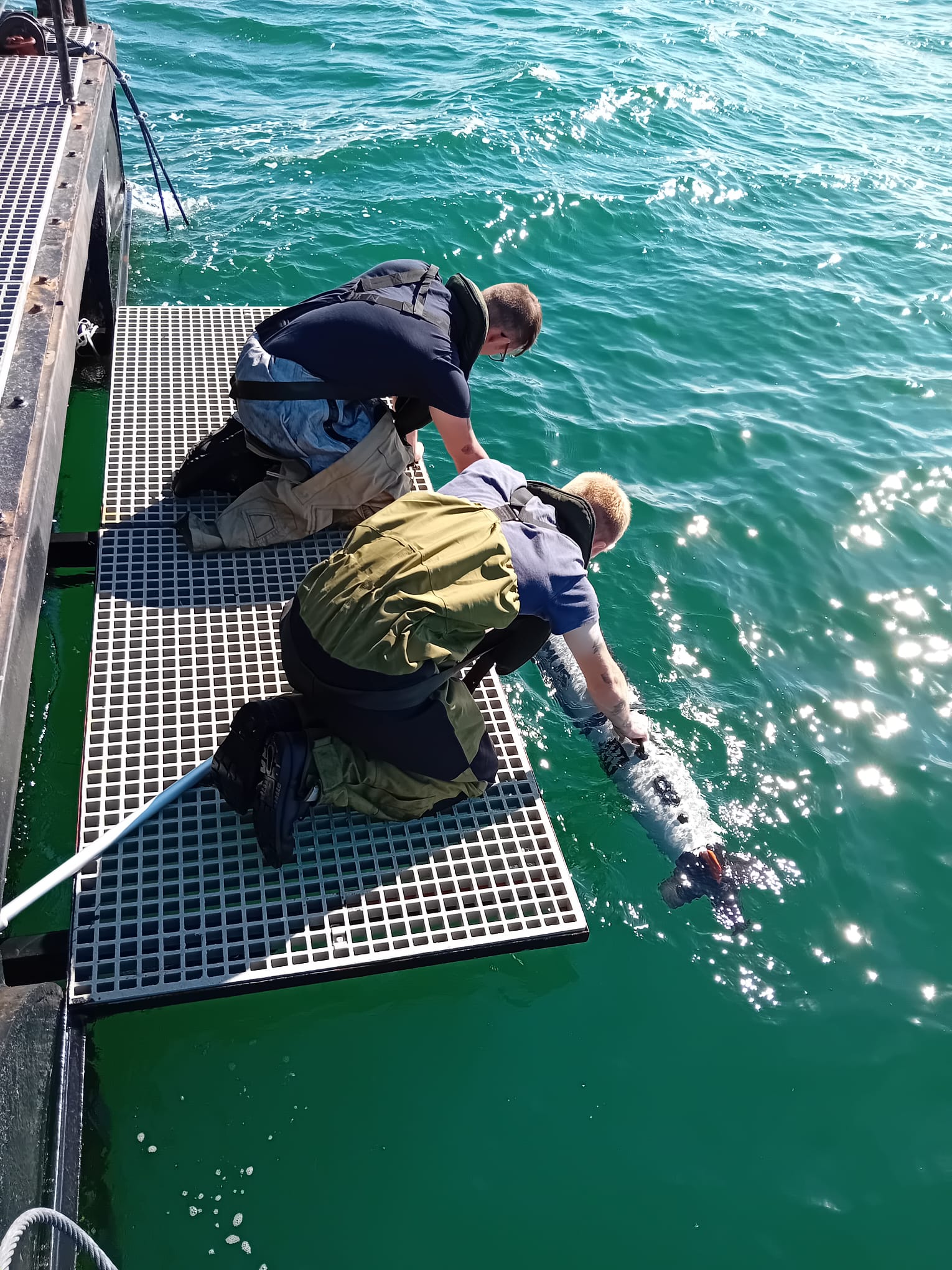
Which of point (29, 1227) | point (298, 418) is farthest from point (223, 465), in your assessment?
point (29, 1227)

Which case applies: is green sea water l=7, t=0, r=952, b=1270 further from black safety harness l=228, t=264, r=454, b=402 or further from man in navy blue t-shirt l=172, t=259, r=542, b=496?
black safety harness l=228, t=264, r=454, b=402

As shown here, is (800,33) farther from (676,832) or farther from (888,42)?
(676,832)

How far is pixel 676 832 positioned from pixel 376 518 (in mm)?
2293

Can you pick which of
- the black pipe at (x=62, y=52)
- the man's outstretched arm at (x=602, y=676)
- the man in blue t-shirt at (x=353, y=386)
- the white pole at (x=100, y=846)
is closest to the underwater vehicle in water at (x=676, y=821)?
the man's outstretched arm at (x=602, y=676)

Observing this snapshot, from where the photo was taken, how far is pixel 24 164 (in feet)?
18.6

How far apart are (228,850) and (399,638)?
114 centimetres

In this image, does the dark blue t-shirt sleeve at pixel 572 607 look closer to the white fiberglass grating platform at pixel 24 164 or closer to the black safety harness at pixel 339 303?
the black safety harness at pixel 339 303

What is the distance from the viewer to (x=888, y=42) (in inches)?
686

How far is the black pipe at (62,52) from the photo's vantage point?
5.66 metres

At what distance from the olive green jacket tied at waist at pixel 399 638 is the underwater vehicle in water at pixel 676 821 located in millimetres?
1397

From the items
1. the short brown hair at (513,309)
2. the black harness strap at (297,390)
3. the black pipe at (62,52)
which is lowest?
the black harness strap at (297,390)

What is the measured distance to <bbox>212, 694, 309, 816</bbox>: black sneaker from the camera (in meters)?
3.29

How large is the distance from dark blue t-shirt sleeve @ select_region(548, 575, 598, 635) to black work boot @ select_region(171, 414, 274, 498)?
1.87 metres

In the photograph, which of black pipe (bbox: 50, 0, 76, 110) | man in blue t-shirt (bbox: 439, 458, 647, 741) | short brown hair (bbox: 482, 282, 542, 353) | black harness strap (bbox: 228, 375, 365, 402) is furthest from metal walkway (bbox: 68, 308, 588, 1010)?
black pipe (bbox: 50, 0, 76, 110)
